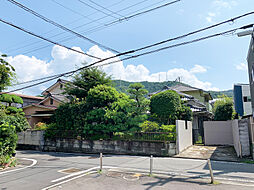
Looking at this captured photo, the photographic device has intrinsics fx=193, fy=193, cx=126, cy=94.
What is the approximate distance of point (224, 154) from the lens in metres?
11.7

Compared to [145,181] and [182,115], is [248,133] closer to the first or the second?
[182,115]

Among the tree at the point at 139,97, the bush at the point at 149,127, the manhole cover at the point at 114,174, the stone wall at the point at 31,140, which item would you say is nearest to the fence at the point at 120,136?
the bush at the point at 149,127

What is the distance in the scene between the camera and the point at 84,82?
61.7 ft

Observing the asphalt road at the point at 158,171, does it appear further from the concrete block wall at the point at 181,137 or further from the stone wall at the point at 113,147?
the concrete block wall at the point at 181,137

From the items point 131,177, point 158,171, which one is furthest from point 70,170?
point 158,171

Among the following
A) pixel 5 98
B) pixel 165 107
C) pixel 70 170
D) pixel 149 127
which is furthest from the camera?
pixel 5 98

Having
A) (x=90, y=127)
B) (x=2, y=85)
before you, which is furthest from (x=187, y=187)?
(x=2, y=85)

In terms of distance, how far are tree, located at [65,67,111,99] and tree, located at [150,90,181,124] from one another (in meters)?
6.83

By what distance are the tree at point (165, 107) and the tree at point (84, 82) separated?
22.4 feet

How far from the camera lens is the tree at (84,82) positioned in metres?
18.7

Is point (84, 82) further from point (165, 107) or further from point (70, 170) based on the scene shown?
point (70, 170)

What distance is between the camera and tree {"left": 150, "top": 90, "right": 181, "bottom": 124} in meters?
13.9

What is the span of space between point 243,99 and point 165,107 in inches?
1095

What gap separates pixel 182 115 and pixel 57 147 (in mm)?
10538
